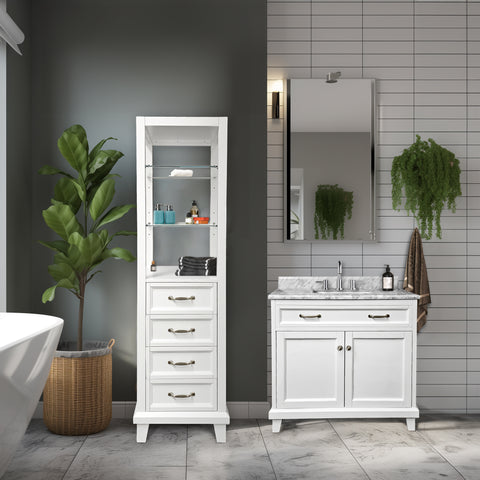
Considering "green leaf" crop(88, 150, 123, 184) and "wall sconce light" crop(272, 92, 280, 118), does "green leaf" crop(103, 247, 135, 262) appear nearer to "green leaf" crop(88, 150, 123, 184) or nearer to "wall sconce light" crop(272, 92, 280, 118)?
"green leaf" crop(88, 150, 123, 184)

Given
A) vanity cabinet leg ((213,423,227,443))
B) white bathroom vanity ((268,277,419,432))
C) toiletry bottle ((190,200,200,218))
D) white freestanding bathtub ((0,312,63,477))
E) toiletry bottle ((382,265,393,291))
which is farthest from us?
toiletry bottle ((382,265,393,291))

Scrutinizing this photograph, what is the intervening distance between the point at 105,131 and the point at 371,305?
2141mm

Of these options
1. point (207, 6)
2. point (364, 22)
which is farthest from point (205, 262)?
point (364, 22)

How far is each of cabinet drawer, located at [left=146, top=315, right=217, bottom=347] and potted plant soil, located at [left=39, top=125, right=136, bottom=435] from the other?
0.37 meters

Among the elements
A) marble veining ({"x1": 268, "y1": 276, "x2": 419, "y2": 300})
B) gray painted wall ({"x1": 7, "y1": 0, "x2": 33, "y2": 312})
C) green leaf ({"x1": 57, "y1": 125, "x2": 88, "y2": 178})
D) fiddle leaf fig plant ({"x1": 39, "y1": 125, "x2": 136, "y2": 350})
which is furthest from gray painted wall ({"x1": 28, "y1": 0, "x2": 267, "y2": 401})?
green leaf ({"x1": 57, "y1": 125, "x2": 88, "y2": 178})

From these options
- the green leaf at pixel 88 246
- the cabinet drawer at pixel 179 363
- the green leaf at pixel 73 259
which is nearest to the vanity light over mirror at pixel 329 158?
the cabinet drawer at pixel 179 363

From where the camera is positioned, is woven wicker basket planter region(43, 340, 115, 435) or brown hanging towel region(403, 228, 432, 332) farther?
brown hanging towel region(403, 228, 432, 332)

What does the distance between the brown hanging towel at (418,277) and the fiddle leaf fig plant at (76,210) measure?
6.24 feet

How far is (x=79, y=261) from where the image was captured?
3.40m

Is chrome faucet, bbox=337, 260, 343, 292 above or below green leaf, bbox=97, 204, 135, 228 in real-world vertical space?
below

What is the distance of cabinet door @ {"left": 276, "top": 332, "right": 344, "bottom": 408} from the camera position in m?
3.53

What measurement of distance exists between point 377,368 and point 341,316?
0.40 metres

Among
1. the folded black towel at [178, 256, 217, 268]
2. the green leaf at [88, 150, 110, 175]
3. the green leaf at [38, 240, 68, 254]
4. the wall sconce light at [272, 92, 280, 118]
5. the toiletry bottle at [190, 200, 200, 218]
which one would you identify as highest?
the wall sconce light at [272, 92, 280, 118]

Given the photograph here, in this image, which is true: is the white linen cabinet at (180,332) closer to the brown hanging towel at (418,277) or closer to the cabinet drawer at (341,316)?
the cabinet drawer at (341,316)
